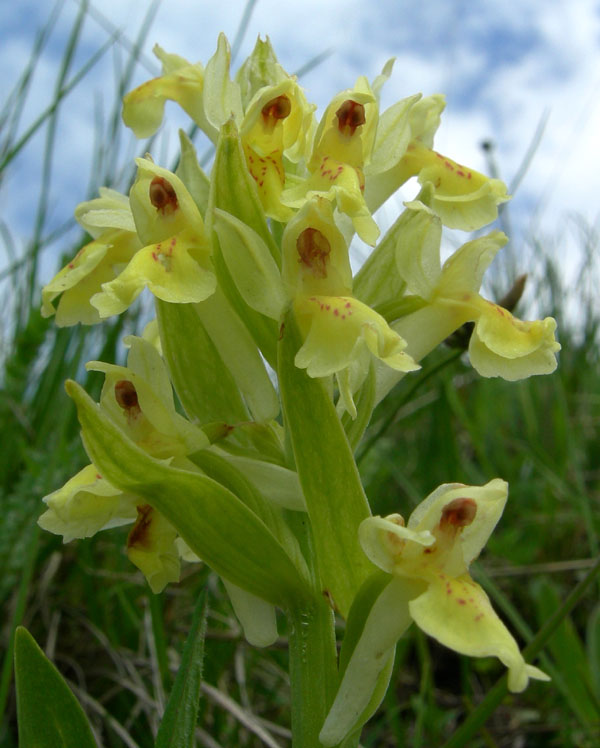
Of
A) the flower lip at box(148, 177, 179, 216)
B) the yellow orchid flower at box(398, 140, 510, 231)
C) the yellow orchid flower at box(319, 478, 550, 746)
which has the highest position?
the yellow orchid flower at box(398, 140, 510, 231)

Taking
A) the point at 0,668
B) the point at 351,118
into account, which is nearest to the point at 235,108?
the point at 351,118

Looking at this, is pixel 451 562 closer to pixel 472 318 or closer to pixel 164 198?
pixel 472 318

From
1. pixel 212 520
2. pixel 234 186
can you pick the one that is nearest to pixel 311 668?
pixel 212 520

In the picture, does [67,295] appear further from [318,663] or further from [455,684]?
[455,684]

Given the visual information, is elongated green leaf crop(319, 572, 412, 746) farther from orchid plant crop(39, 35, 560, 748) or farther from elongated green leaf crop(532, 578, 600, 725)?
elongated green leaf crop(532, 578, 600, 725)

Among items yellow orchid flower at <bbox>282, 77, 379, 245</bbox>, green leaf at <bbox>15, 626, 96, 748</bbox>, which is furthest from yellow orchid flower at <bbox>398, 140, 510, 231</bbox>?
green leaf at <bbox>15, 626, 96, 748</bbox>
